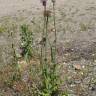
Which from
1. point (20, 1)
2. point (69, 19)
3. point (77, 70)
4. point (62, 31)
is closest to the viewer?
point (77, 70)

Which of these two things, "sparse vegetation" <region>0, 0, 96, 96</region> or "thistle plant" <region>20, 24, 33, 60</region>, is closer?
"sparse vegetation" <region>0, 0, 96, 96</region>

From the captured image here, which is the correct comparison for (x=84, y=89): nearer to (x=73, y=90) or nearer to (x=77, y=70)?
(x=73, y=90)

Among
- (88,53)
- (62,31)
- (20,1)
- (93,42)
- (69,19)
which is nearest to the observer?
(88,53)

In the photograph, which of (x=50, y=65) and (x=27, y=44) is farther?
(x=27, y=44)

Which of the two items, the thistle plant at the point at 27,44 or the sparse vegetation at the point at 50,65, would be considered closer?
the sparse vegetation at the point at 50,65

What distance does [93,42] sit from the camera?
22.8 feet

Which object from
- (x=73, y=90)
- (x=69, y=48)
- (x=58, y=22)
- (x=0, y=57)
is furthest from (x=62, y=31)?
(x=73, y=90)

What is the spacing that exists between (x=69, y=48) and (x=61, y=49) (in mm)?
120

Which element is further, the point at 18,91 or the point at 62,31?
the point at 62,31

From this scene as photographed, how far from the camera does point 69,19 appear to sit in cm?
826

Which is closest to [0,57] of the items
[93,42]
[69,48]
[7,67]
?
[7,67]

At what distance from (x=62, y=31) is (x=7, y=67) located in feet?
6.69

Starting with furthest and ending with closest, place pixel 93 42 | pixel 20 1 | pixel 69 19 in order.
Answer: pixel 20 1 → pixel 69 19 → pixel 93 42

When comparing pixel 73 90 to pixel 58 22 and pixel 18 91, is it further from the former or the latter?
pixel 58 22
